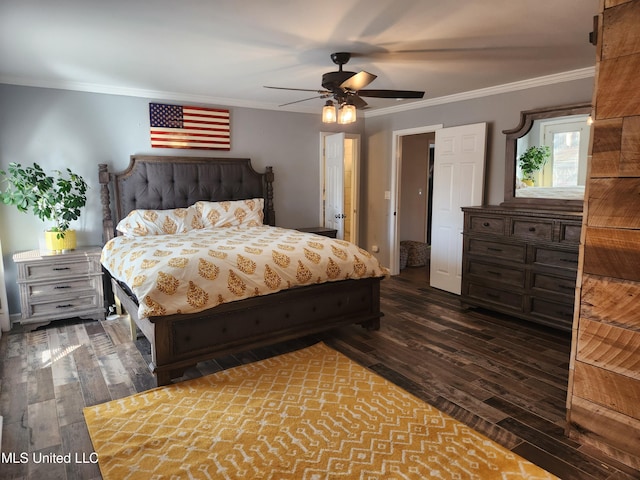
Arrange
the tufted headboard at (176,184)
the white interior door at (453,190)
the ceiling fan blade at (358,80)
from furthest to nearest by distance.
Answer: the white interior door at (453,190)
the tufted headboard at (176,184)
the ceiling fan blade at (358,80)

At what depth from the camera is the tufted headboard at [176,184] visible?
182 inches

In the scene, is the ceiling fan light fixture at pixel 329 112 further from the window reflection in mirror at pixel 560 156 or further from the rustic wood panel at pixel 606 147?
the window reflection in mirror at pixel 560 156

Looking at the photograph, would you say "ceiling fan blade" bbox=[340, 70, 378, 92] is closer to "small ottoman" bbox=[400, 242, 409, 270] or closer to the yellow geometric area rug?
the yellow geometric area rug

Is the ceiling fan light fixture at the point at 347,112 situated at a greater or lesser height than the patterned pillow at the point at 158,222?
greater

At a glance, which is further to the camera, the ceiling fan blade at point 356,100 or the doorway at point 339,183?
the doorway at point 339,183

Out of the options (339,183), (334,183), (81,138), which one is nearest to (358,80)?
(339,183)

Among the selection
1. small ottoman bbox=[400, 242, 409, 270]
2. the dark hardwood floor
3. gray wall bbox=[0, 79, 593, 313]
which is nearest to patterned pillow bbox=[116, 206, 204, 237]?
gray wall bbox=[0, 79, 593, 313]

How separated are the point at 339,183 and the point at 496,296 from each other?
255 centimetres

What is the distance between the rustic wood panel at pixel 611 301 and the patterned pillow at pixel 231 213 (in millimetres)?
3651

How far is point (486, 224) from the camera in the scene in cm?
430

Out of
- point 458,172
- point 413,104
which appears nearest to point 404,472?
point 458,172

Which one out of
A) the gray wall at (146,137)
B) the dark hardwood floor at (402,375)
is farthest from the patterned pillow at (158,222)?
the dark hardwood floor at (402,375)

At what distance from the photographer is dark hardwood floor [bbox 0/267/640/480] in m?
2.18

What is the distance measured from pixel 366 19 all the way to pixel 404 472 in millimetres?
2586
